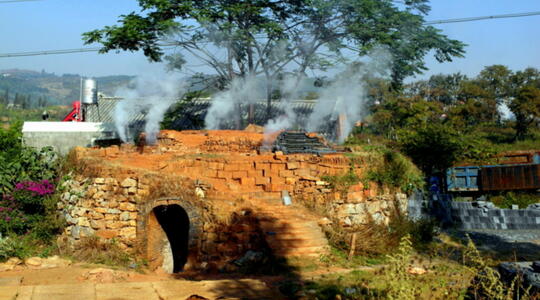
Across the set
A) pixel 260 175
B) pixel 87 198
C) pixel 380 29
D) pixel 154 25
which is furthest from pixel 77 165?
pixel 380 29

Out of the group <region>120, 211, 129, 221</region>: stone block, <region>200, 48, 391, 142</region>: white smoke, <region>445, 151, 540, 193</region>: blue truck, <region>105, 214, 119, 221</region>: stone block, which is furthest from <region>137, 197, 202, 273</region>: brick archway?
<region>445, 151, 540, 193</region>: blue truck

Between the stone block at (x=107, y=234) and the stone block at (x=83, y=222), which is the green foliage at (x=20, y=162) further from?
the stone block at (x=107, y=234)

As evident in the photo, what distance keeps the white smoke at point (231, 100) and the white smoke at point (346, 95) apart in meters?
2.79

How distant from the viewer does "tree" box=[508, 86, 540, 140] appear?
28.8 meters

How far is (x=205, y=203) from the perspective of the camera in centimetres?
1083

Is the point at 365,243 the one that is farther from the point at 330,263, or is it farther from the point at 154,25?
the point at 154,25

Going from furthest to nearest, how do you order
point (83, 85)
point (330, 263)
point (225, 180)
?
point (83, 85)
point (225, 180)
point (330, 263)

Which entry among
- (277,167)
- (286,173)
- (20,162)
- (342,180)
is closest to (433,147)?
(342,180)

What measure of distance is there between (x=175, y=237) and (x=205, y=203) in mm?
1852

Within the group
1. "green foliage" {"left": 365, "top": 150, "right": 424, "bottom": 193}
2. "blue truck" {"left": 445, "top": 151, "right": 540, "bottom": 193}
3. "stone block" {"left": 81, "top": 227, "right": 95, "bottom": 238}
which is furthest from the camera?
"blue truck" {"left": 445, "top": 151, "right": 540, "bottom": 193}

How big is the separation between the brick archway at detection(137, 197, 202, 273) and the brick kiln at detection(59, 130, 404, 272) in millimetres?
20

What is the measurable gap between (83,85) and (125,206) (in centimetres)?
812

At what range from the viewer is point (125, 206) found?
36.3 ft

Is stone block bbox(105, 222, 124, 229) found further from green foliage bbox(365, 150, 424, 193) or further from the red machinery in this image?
the red machinery
